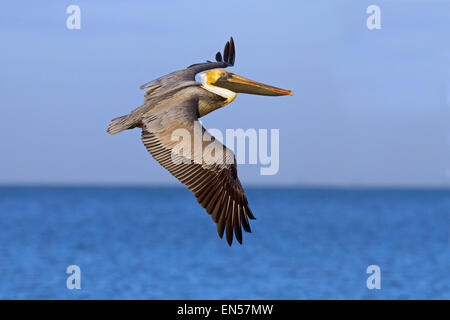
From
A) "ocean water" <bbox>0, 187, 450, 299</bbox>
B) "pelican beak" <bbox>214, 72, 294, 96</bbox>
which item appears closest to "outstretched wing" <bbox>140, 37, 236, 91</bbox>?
"pelican beak" <bbox>214, 72, 294, 96</bbox>

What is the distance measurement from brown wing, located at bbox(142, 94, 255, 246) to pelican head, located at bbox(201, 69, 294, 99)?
432 millimetres

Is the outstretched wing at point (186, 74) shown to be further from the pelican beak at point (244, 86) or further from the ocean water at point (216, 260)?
the ocean water at point (216, 260)

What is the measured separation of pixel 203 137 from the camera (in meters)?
Answer: 7.49

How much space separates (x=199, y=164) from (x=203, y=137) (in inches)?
10.5

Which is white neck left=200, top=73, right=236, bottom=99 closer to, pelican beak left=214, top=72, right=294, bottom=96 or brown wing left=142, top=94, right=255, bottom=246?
pelican beak left=214, top=72, right=294, bottom=96

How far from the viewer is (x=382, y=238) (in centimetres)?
4859

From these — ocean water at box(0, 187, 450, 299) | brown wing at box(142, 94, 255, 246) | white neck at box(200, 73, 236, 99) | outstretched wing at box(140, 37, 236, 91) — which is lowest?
ocean water at box(0, 187, 450, 299)

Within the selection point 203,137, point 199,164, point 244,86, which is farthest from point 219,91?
point 199,164

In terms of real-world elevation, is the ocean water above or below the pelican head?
below

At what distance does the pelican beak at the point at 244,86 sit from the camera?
8055 mm

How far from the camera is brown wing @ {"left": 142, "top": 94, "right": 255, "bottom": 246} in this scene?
7.48 meters

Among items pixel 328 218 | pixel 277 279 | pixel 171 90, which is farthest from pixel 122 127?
pixel 328 218

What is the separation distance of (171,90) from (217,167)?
0.99m

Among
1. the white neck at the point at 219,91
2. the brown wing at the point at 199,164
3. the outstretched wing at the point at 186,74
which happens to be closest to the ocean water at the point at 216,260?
the outstretched wing at the point at 186,74
